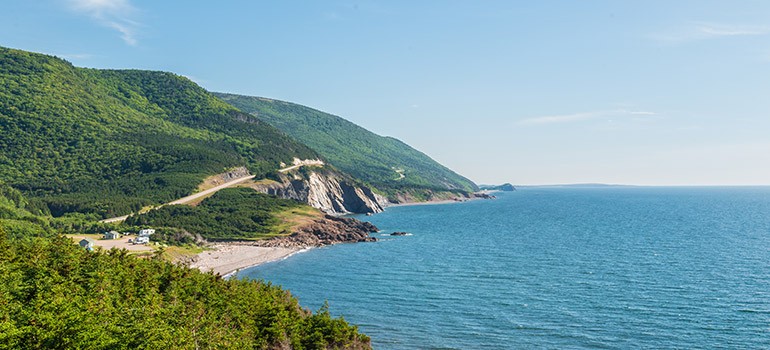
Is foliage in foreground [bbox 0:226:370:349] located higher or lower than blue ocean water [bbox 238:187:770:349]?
higher

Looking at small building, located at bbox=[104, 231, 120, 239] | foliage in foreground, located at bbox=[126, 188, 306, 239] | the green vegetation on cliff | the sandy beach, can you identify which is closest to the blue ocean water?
the sandy beach

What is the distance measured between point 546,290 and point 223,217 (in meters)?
102

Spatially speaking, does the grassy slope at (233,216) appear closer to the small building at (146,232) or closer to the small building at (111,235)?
the small building at (146,232)

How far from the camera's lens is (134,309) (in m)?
38.0

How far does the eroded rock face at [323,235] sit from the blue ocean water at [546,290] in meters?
8.21

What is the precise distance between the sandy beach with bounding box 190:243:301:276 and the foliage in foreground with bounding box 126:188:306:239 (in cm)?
1085

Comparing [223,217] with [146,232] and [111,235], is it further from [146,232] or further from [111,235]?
[111,235]

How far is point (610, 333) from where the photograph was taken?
208 ft

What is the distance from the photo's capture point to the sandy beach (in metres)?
110

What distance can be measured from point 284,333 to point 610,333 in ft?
126

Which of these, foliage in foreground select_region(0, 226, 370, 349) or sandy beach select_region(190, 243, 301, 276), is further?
sandy beach select_region(190, 243, 301, 276)

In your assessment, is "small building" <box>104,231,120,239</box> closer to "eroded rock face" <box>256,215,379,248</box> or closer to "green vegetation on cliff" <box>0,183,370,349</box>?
"eroded rock face" <box>256,215,379,248</box>

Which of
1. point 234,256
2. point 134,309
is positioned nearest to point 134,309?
point 134,309

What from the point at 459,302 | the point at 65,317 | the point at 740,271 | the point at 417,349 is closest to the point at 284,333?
the point at 417,349
